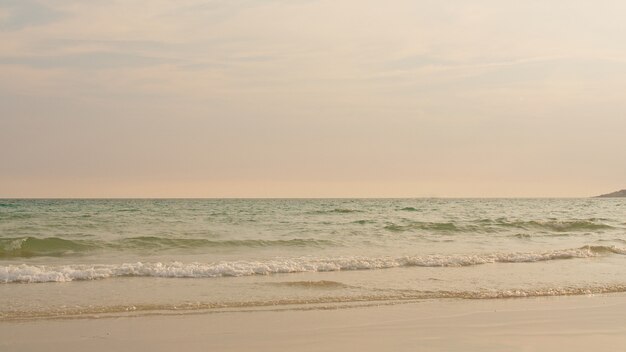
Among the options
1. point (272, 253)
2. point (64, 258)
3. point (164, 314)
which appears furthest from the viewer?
point (272, 253)

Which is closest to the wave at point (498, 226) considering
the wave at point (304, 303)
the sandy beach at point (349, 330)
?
the wave at point (304, 303)

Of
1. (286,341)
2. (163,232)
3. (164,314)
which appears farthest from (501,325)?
(163,232)

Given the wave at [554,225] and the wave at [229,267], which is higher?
the wave at [554,225]

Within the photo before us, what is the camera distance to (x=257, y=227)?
101 ft

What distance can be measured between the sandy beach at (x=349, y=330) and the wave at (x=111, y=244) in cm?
1092

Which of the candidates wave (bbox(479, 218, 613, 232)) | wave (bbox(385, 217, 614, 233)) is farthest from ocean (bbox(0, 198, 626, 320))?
wave (bbox(479, 218, 613, 232))

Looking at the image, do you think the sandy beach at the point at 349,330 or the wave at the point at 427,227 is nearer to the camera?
the sandy beach at the point at 349,330

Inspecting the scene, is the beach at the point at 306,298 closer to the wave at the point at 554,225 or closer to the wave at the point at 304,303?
the wave at the point at 304,303

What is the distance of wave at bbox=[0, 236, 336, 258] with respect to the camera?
768 inches

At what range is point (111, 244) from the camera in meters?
21.7

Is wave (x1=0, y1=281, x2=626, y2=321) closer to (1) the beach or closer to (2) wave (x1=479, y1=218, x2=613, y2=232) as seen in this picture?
(1) the beach

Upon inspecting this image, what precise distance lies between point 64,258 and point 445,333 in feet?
41.9

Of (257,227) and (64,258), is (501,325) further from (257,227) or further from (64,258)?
(257,227)

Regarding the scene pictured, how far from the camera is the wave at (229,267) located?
44.7 ft
